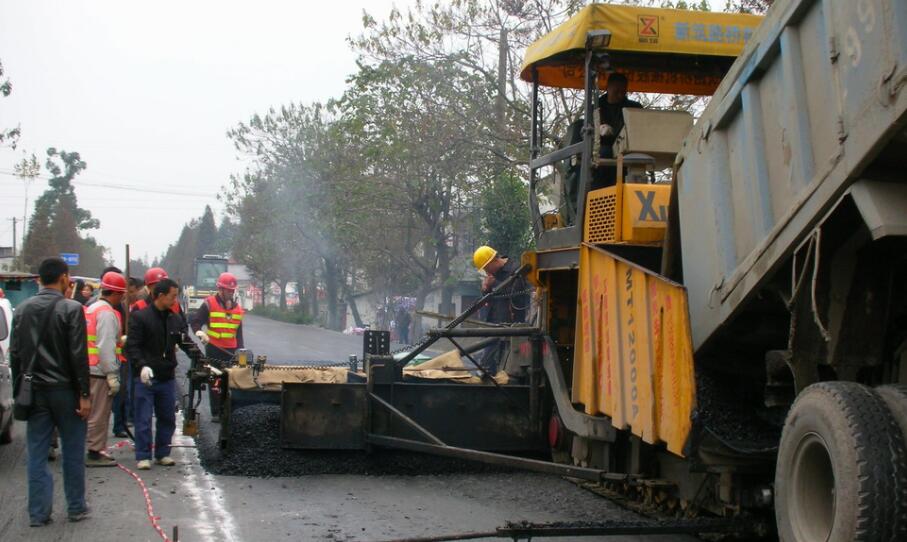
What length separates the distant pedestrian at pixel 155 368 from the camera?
27.5 ft

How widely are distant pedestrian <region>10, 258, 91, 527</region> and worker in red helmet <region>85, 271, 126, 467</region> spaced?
6.09 feet

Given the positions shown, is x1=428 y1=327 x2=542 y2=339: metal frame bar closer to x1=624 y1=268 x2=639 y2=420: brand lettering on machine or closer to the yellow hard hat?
x1=624 y1=268 x2=639 y2=420: brand lettering on machine

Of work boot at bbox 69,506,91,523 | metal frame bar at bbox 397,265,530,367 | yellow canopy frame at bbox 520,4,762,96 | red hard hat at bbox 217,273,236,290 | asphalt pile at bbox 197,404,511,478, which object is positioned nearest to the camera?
work boot at bbox 69,506,91,523

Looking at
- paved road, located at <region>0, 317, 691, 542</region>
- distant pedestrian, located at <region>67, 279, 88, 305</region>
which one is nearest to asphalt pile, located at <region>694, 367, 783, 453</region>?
paved road, located at <region>0, 317, 691, 542</region>

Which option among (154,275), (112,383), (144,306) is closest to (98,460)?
(112,383)

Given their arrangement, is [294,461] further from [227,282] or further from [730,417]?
[730,417]

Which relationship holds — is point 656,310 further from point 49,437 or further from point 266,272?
point 266,272

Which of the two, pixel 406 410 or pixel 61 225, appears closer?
pixel 406 410

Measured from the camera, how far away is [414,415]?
7.75 meters

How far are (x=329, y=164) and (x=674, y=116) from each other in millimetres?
31778

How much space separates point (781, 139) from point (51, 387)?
4.69 m

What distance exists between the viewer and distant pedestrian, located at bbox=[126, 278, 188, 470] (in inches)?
330

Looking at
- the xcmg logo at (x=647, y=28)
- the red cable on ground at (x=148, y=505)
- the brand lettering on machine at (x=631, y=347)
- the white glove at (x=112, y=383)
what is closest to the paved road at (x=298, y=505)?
the red cable on ground at (x=148, y=505)

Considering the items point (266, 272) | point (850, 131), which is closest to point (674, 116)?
point (850, 131)
